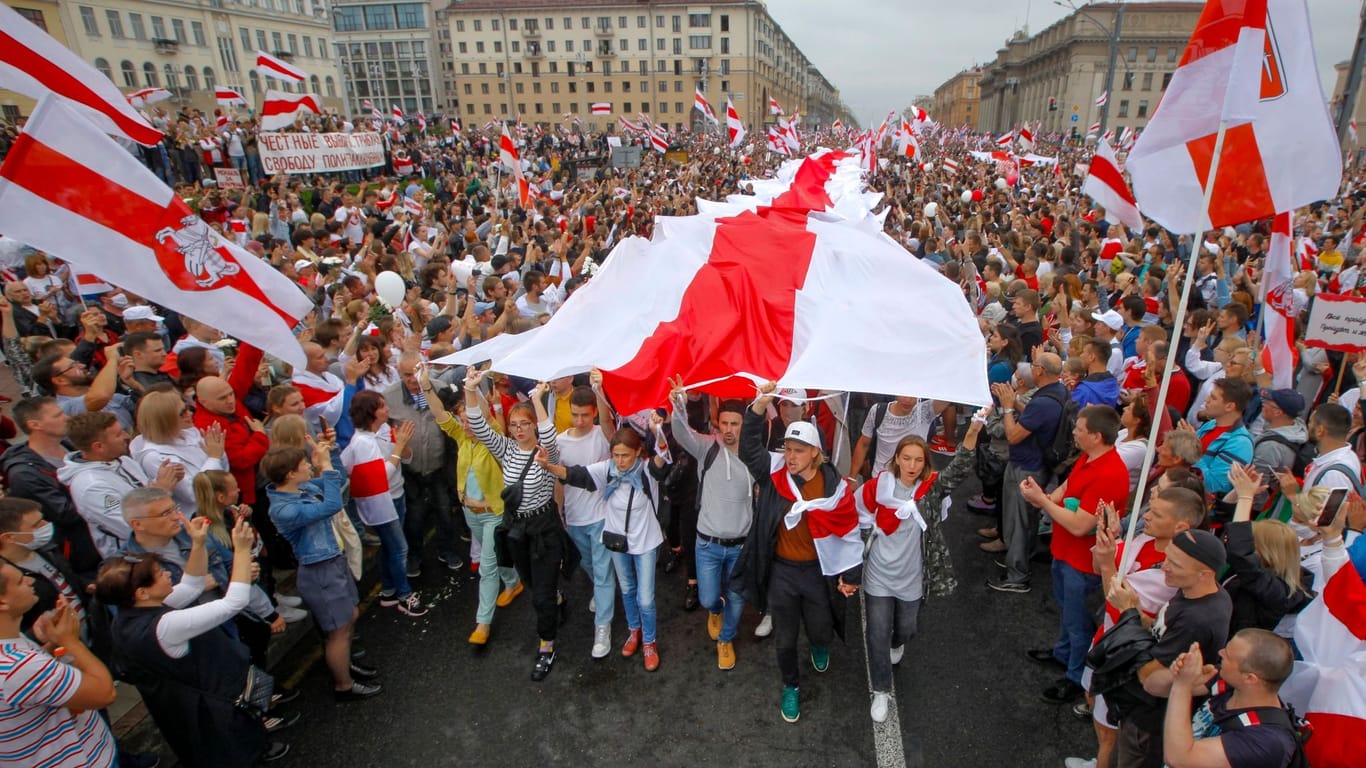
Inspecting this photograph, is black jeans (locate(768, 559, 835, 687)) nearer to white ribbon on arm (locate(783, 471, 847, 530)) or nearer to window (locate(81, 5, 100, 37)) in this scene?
white ribbon on arm (locate(783, 471, 847, 530))

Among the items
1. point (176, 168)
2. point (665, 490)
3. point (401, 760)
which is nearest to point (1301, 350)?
point (665, 490)

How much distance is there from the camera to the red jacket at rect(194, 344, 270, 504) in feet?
14.1

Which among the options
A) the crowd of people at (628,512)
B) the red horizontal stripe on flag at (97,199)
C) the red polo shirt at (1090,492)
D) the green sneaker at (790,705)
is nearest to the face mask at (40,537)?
the crowd of people at (628,512)

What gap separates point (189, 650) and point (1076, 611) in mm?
4506

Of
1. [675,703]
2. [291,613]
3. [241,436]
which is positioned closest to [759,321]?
[675,703]

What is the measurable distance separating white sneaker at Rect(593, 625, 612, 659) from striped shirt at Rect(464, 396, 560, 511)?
0.94 m

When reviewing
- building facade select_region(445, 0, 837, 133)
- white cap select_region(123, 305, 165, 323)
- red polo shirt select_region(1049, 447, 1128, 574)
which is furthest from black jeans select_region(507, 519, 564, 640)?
building facade select_region(445, 0, 837, 133)

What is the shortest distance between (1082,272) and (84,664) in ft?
38.1

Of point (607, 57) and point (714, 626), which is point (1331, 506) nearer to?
point (714, 626)

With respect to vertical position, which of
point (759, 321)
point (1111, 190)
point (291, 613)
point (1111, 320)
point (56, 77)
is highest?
point (56, 77)

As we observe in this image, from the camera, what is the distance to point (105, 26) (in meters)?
47.6

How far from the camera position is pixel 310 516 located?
147 inches

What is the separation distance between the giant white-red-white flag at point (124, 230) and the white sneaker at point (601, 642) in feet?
8.09

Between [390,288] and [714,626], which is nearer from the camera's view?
[714,626]
